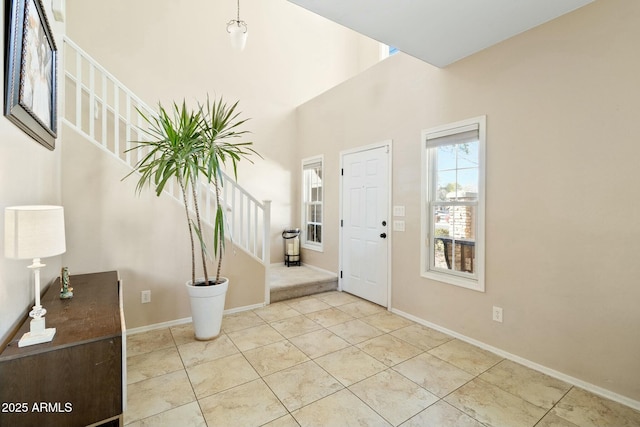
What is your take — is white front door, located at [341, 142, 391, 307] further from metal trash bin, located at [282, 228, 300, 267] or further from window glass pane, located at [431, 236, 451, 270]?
metal trash bin, located at [282, 228, 300, 267]

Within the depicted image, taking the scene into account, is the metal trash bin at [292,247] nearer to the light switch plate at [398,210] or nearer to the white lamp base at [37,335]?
the light switch plate at [398,210]

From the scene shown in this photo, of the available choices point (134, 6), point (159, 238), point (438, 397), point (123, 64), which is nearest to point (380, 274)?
point (438, 397)

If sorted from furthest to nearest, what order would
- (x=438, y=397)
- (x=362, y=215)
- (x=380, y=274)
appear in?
(x=362, y=215) → (x=380, y=274) → (x=438, y=397)

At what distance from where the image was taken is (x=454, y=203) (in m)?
3.01

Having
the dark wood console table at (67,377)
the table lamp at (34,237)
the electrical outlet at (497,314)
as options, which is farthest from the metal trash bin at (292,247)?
the table lamp at (34,237)

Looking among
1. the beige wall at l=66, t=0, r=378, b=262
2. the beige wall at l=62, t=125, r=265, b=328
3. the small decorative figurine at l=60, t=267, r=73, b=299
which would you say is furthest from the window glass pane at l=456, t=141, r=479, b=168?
the small decorative figurine at l=60, t=267, r=73, b=299

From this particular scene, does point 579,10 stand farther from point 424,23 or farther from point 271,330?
point 271,330

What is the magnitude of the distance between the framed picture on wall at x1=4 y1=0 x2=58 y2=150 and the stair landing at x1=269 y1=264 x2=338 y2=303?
2.82 metres

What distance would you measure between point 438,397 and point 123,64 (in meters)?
5.38

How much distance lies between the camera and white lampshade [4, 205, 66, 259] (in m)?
1.21

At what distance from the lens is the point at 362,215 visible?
162 inches

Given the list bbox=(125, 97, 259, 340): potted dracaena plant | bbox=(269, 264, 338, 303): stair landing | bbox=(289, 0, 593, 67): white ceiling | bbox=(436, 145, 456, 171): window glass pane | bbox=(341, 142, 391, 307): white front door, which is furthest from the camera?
bbox=(269, 264, 338, 303): stair landing

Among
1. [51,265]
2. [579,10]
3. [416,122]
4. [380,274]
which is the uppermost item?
[579,10]

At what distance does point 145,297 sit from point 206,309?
0.79 metres
